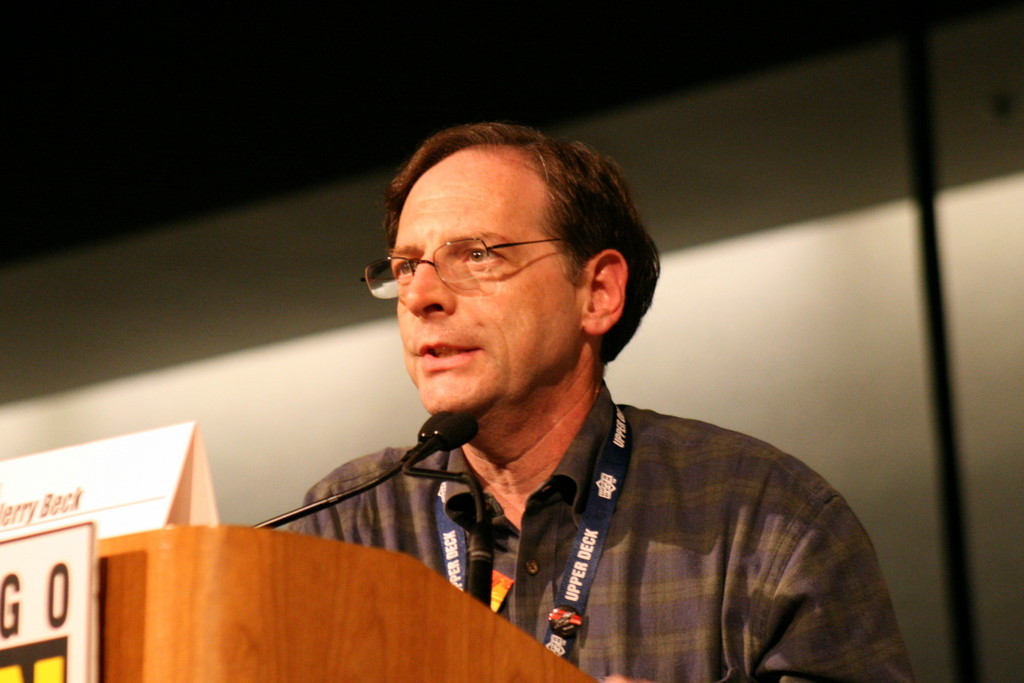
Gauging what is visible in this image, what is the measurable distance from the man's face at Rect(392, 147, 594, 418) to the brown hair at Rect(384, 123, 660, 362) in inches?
1.6

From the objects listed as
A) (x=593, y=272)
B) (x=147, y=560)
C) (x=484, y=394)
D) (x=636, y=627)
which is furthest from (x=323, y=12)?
(x=147, y=560)

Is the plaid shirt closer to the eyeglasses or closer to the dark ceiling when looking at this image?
the eyeglasses

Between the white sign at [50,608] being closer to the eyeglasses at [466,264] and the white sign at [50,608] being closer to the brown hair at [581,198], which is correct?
the eyeglasses at [466,264]

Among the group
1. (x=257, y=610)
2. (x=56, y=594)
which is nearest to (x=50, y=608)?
(x=56, y=594)

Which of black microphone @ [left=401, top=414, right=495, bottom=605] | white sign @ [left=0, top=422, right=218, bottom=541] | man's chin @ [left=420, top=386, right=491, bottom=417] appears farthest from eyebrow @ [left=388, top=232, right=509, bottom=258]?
white sign @ [left=0, top=422, right=218, bottom=541]

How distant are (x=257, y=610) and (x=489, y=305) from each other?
3.34 ft

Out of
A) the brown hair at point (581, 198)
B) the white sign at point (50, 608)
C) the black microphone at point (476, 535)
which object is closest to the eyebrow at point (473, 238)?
the brown hair at point (581, 198)

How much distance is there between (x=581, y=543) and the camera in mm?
1701

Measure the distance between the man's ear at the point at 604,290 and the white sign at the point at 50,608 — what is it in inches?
48.2

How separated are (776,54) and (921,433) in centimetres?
96

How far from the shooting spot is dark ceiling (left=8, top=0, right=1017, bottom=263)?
293 centimetres

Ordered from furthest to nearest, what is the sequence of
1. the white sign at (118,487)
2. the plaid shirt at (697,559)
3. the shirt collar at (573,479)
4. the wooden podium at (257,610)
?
the shirt collar at (573,479), the plaid shirt at (697,559), the white sign at (118,487), the wooden podium at (257,610)

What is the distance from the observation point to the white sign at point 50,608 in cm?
88

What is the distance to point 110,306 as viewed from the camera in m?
3.47
